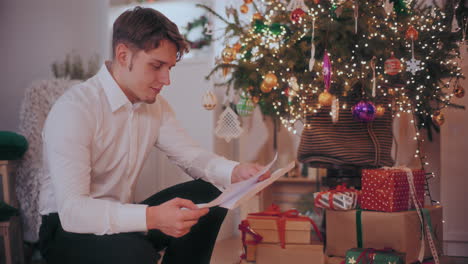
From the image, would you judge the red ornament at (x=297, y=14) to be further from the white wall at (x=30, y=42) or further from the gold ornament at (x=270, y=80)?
the white wall at (x=30, y=42)

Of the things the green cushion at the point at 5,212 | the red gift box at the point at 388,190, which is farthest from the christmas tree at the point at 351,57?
the green cushion at the point at 5,212

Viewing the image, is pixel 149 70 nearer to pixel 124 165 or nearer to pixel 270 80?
pixel 124 165

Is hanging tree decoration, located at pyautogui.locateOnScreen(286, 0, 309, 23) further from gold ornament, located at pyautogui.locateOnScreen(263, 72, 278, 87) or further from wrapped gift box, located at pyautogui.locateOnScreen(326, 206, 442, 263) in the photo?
wrapped gift box, located at pyautogui.locateOnScreen(326, 206, 442, 263)

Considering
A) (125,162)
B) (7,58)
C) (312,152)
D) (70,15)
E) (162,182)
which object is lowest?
(162,182)

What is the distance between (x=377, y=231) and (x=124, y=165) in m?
1.01

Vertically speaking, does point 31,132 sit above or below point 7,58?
below

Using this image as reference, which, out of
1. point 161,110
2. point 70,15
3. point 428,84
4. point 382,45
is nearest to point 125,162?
point 161,110

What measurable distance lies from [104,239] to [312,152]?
1302 millimetres

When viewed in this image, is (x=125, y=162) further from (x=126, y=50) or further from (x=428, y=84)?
(x=428, y=84)

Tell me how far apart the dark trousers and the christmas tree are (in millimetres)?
737

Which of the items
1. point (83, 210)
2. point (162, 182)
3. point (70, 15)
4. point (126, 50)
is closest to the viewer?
point (83, 210)

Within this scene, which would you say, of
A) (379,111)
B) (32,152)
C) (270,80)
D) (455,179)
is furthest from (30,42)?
(455,179)

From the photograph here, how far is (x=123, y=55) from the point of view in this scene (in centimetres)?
142

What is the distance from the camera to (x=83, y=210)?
3.87 feet
